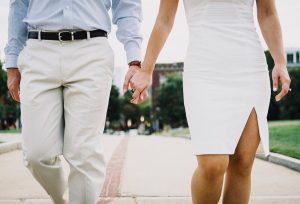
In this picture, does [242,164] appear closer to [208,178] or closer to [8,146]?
[208,178]

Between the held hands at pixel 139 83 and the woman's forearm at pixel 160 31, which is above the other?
the woman's forearm at pixel 160 31

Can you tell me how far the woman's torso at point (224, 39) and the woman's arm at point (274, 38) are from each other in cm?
11

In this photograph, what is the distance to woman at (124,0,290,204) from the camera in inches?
99.0

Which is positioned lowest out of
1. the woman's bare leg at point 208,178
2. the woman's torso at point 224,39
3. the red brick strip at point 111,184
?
the red brick strip at point 111,184

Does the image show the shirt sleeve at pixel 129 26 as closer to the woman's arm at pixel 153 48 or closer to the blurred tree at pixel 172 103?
the woman's arm at pixel 153 48

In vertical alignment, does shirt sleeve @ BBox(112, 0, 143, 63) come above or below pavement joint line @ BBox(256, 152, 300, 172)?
above

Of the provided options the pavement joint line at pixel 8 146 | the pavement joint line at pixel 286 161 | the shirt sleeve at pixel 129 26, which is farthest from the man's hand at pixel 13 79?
the pavement joint line at pixel 8 146

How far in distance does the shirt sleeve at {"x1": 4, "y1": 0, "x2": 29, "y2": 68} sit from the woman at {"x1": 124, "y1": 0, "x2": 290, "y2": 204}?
0.86m

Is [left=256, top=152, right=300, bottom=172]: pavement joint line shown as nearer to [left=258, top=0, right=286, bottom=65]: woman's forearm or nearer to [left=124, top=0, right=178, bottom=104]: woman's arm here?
[left=258, top=0, right=286, bottom=65]: woman's forearm

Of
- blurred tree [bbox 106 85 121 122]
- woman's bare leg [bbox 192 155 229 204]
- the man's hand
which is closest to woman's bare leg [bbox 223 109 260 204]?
woman's bare leg [bbox 192 155 229 204]

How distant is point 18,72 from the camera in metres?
3.02

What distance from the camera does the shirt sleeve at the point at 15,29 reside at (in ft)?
9.57

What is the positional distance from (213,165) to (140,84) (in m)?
0.70

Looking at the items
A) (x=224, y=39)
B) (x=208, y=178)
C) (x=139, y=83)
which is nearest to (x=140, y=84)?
(x=139, y=83)
